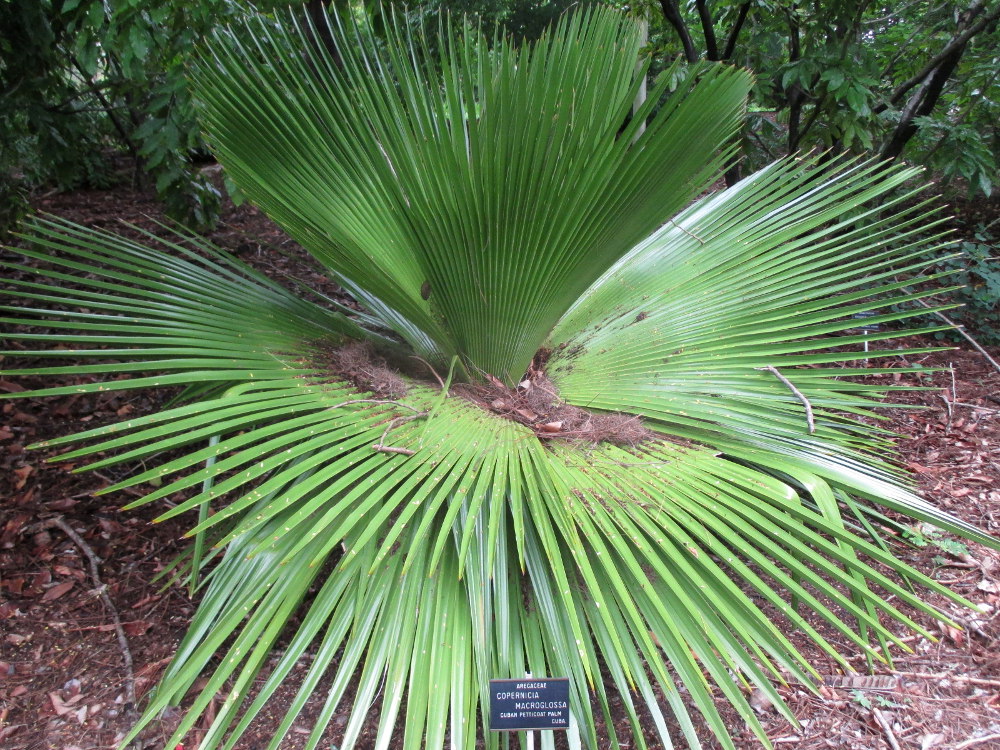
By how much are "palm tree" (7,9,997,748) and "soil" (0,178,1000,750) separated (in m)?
0.21

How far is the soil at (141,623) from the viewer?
64.8 inches

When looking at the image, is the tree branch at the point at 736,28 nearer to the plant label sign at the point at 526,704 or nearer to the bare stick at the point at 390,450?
the bare stick at the point at 390,450

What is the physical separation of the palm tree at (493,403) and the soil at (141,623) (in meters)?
0.21

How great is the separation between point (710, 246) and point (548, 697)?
1.35 m

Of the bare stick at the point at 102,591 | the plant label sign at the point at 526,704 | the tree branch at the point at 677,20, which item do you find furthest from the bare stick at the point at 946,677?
the tree branch at the point at 677,20

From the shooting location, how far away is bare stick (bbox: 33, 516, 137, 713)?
1.69 metres

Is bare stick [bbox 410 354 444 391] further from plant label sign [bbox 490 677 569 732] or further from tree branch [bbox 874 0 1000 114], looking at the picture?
tree branch [bbox 874 0 1000 114]

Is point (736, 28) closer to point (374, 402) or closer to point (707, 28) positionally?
point (707, 28)

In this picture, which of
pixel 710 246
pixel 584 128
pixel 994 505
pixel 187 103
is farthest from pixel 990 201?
pixel 187 103

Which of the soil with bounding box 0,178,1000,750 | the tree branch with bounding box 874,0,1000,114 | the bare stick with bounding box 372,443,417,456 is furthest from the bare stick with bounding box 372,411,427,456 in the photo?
the tree branch with bounding box 874,0,1000,114

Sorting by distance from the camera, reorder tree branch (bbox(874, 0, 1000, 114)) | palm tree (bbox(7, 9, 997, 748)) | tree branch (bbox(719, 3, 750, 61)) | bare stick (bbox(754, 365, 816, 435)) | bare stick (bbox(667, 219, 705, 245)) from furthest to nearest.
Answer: tree branch (bbox(719, 3, 750, 61)), tree branch (bbox(874, 0, 1000, 114)), bare stick (bbox(667, 219, 705, 245)), bare stick (bbox(754, 365, 816, 435)), palm tree (bbox(7, 9, 997, 748))

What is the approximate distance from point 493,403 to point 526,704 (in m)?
0.75

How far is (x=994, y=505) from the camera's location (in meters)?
2.40

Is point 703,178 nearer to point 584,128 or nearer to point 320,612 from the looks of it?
point 584,128
